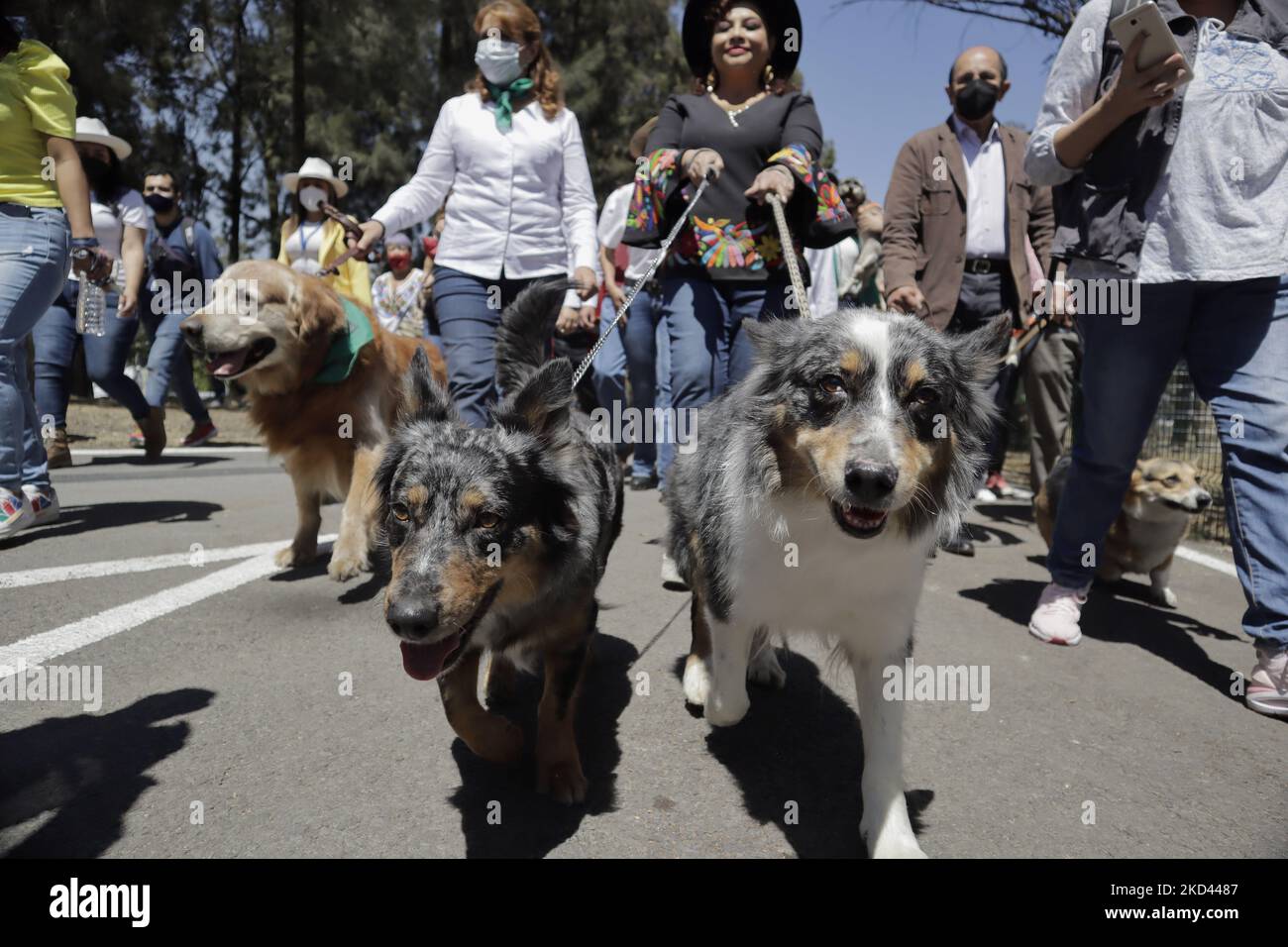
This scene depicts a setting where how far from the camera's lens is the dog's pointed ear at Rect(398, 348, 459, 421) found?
2842mm

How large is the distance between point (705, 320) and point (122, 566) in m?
3.57

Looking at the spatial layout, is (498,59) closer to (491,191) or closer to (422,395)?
(491,191)

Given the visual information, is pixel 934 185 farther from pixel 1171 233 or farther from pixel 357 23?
pixel 357 23

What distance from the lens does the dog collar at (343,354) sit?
4730 mm

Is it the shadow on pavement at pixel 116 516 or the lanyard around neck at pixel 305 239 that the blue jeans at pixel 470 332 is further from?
the lanyard around neck at pixel 305 239

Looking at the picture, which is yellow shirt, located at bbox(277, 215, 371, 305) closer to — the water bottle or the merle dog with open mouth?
the water bottle

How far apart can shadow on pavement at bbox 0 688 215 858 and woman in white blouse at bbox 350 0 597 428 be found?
2.23m

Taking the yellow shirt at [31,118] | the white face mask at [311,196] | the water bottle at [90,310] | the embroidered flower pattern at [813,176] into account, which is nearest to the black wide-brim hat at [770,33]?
the embroidered flower pattern at [813,176]

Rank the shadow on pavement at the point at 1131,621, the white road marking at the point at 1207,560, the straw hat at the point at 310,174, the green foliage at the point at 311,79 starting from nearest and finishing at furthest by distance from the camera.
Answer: the shadow on pavement at the point at 1131,621 → the white road marking at the point at 1207,560 → the straw hat at the point at 310,174 → the green foliage at the point at 311,79

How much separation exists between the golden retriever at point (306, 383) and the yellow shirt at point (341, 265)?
1.88 metres

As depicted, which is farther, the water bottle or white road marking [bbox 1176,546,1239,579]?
the water bottle

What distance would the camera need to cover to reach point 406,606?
6.73 ft

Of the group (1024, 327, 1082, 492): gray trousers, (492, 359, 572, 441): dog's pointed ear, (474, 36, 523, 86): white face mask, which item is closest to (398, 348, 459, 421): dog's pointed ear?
(492, 359, 572, 441): dog's pointed ear
